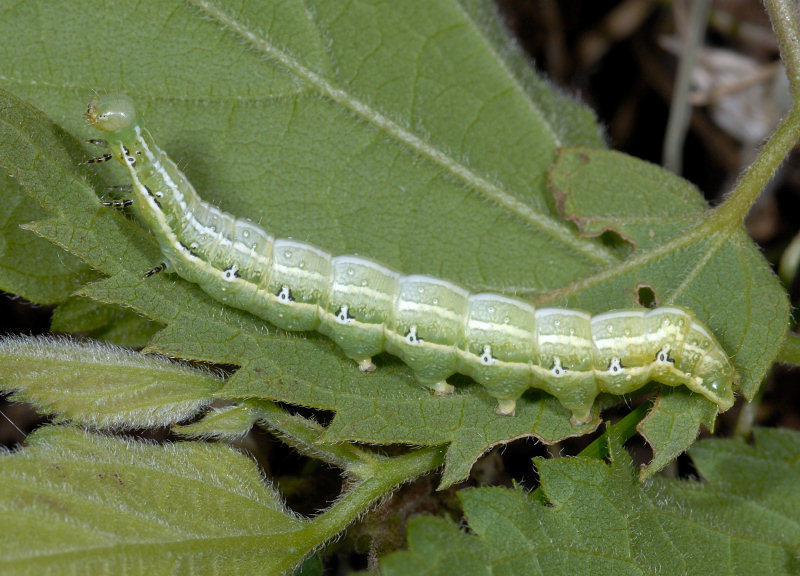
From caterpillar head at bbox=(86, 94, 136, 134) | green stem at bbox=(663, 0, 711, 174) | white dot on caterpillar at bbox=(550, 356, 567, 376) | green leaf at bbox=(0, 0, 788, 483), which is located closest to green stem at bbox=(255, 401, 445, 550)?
green leaf at bbox=(0, 0, 788, 483)

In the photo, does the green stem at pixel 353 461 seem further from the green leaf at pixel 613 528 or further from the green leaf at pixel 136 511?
the green leaf at pixel 613 528

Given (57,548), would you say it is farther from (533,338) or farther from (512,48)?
(512,48)

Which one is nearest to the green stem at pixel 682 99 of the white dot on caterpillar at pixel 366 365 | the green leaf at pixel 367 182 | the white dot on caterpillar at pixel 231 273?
the green leaf at pixel 367 182

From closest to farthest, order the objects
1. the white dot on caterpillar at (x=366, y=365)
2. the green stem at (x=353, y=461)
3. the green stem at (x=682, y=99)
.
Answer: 1. the green stem at (x=353, y=461)
2. the white dot on caterpillar at (x=366, y=365)
3. the green stem at (x=682, y=99)

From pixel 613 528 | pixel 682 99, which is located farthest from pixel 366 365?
pixel 682 99

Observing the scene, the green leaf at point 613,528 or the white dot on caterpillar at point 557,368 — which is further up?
the white dot on caterpillar at point 557,368

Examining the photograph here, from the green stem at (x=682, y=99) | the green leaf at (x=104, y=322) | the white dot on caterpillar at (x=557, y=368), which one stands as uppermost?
the green stem at (x=682, y=99)
